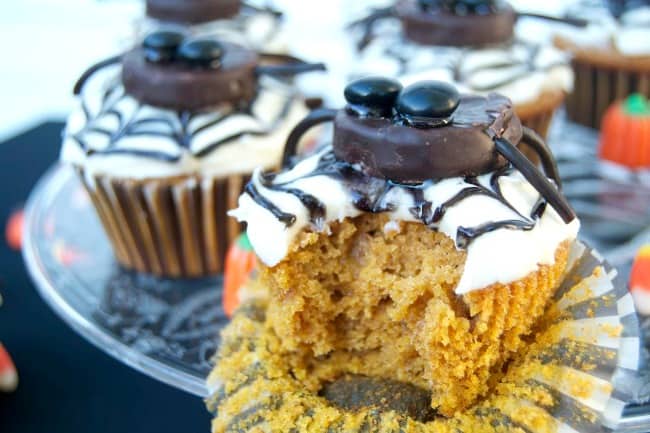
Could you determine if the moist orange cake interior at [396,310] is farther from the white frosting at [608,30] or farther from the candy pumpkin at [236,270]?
the white frosting at [608,30]

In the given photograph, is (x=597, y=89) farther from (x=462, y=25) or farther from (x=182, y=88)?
(x=182, y=88)

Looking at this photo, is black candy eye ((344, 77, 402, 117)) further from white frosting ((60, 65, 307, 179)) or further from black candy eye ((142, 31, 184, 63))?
black candy eye ((142, 31, 184, 63))

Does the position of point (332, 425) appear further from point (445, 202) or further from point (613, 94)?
point (613, 94)

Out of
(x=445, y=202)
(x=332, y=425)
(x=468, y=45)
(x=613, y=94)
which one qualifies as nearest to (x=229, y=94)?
(x=468, y=45)

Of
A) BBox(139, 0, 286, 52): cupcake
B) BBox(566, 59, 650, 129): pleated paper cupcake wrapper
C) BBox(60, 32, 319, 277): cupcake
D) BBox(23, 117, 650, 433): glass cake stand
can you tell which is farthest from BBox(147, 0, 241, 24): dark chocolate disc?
BBox(566, 59, 650, 129): pleated paper cupcake wrapper

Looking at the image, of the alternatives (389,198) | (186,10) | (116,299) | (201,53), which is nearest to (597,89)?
(186,10)

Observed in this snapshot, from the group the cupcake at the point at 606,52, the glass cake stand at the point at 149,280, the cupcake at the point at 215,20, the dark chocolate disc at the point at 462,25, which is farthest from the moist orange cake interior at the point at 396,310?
the cupcake at the point at 606,52
